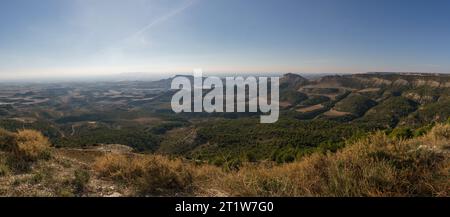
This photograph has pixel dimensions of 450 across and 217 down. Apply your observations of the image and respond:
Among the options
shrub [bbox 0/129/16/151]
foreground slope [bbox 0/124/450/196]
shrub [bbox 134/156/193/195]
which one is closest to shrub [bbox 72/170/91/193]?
foreground slope [bbox 0/124/450/196]

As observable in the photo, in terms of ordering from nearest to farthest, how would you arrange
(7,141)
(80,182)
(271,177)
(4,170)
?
(271,177)
(80,182)
(4,170)
(7,141)

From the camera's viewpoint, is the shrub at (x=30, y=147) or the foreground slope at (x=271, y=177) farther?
the shrub at (x=30, y=147)

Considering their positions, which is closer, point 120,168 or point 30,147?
point 120,168

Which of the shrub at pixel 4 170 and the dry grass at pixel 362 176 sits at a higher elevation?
the dry grass at pixel 362 176

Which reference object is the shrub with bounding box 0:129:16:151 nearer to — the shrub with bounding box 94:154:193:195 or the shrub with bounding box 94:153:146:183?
the shrub with bounding box 94:153:146:183

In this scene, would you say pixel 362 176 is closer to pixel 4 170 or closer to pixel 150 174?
pixel 150 174

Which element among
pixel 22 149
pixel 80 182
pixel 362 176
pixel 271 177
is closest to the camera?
pixel 362 176

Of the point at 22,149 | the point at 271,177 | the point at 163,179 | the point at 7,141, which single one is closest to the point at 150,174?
the point at 163,179

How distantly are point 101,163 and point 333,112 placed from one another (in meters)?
153

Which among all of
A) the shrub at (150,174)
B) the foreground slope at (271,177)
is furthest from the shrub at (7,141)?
the shrub at (150,174)

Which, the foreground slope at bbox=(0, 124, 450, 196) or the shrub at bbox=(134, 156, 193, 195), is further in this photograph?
the shrub at bbox=(134, 156, 193, 195)

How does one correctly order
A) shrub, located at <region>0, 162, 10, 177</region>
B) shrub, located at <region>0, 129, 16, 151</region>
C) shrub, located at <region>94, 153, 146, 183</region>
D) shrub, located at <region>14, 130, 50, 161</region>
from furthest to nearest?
shrub, located at <region>0, 129, 16, 151</region> → shrub, located at <region>14, 130, 50, 161</region> → shrub, located at <region>94, 153, 146, 183</region> → shrub, located at <region>0, 162, 10, 177</region>

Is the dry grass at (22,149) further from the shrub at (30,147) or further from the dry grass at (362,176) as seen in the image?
the dry grass at (362,176)
